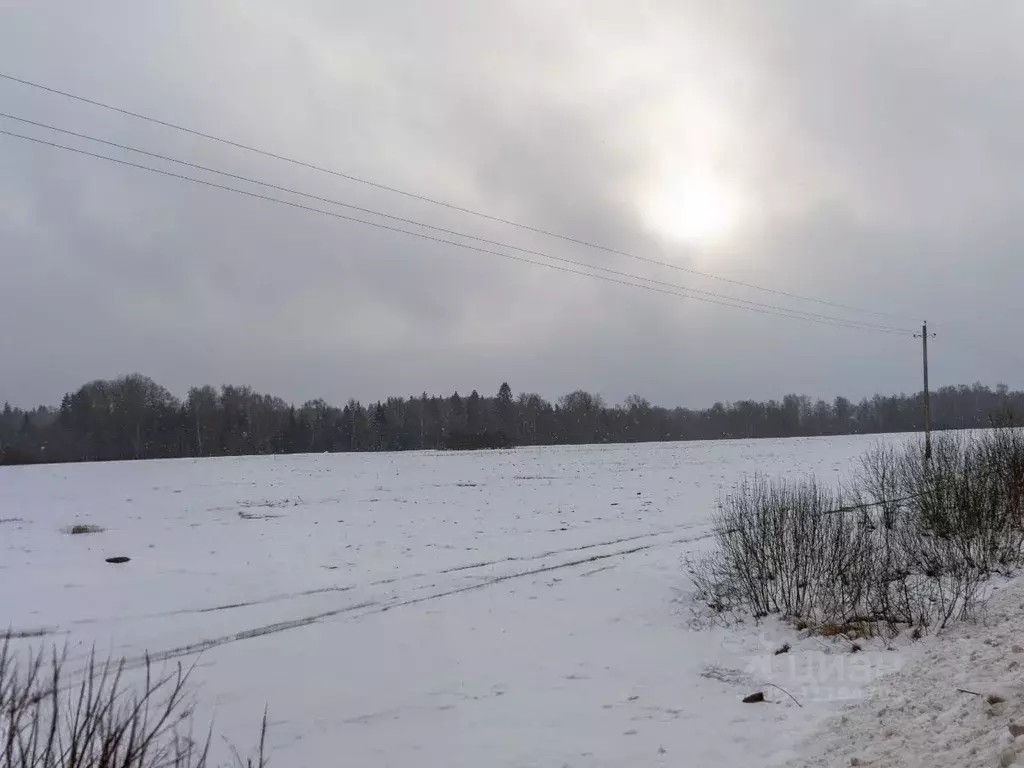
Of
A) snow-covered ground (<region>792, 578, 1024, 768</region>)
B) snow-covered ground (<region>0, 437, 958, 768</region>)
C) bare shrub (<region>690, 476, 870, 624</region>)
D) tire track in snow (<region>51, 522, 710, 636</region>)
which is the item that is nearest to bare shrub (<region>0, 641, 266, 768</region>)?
snow-covered ground (<region>0, 437, 958, 768</region>)

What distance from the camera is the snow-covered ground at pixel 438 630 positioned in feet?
22.5

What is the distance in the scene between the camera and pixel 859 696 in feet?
22.3

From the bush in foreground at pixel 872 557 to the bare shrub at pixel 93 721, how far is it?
26.3 feet

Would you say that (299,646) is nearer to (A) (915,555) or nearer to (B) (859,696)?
(B) (859,696)

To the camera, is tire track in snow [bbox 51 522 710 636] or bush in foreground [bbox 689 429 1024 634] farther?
tire track in snow [bbox 51 522 710 636]

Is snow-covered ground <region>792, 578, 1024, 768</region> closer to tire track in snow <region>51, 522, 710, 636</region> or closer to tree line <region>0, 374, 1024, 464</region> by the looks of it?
tire track in snow <region>51, 522, 710, 636</region>

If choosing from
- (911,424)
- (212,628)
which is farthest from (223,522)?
(911,424)

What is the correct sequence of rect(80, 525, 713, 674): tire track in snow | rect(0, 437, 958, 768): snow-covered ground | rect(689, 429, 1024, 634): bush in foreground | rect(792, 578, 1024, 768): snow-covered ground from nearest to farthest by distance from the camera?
1. rect(792, 578, 1024, 768): snow-covered ground
2. rect(0, 437, 958, 768): snow-covered ground
3. rect(689, 429, 1024, 634): bush in foreground
4. rect(80, 525, 713, 674): tire track in snow

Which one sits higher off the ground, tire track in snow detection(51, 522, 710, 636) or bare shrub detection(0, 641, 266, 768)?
bare shrub detection(0, 641, 266, 768)

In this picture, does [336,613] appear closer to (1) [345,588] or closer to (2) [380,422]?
(1) [345,588]

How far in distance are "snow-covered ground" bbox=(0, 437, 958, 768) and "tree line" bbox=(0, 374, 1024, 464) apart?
5670 centimetres

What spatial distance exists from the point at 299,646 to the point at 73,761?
27.5ft

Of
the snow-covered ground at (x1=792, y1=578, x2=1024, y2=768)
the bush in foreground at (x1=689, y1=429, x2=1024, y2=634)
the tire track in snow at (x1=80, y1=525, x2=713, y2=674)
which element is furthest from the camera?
the tire track in snow at (x1=80, y1=525, x2=713, y2=674)

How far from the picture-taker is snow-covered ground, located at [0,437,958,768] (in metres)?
6.87
